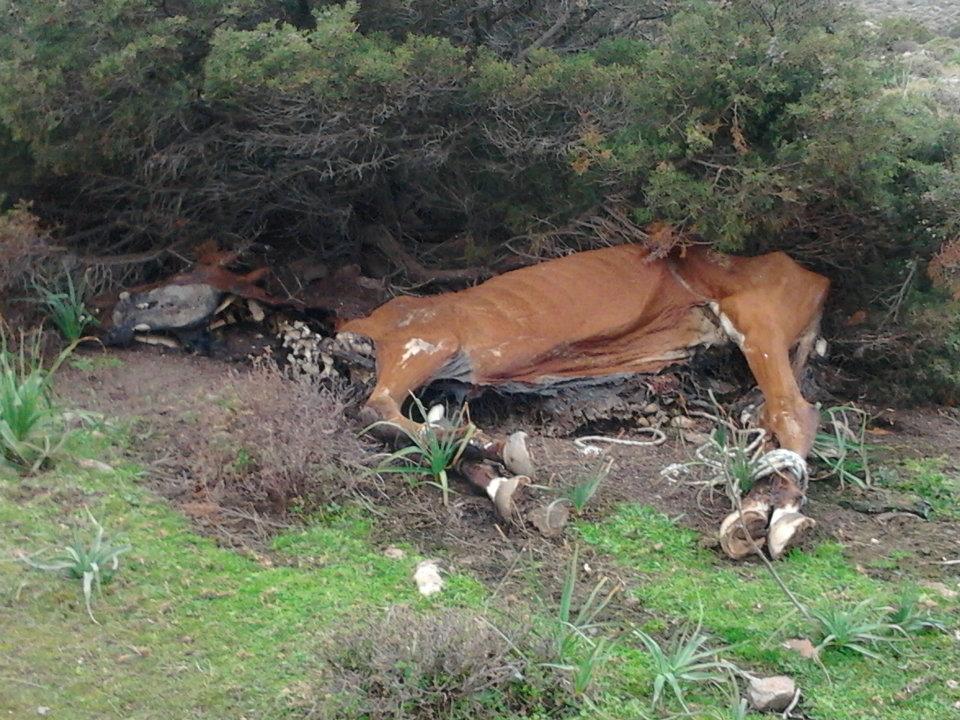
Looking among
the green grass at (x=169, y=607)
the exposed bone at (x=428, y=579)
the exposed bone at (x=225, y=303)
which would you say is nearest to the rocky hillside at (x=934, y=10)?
the exposed bone at (x=225, y=303)

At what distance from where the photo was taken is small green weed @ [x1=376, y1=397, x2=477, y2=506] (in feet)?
17.3

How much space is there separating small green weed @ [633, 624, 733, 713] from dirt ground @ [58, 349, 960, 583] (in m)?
0.90

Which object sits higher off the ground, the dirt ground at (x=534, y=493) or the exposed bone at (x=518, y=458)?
the exposed bone at (x=518, y=458)

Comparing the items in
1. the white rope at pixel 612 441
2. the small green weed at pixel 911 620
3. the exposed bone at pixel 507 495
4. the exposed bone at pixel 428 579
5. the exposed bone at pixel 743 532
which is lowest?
the white rope at pixel 612 441

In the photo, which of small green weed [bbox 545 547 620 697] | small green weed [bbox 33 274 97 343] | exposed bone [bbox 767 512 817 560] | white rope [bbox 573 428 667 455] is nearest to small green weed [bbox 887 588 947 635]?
exposed bone [bbox 767 512 817 560]

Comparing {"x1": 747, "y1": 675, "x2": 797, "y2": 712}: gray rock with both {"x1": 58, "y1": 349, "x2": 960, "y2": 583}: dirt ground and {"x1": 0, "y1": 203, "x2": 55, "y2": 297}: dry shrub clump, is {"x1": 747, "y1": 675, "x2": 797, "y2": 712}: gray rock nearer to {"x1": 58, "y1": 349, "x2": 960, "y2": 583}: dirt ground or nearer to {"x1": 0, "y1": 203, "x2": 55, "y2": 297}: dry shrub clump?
{"x1": 58, "y1": 349, "x2": 960, "y2": 583}: dirt ground

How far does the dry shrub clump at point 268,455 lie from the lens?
4.91m

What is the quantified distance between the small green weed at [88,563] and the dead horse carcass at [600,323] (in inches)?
78.5

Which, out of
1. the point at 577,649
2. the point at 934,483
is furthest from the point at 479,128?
the point at 577,649

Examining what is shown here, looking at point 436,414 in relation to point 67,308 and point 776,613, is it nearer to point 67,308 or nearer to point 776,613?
point 776,613

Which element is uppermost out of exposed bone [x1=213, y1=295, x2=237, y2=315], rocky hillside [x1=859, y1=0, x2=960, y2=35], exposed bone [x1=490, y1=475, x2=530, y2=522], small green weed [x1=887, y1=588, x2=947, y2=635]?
small green weed [x1=887, y1=588, x2=947, y2=635]

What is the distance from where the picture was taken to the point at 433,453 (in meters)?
5.29

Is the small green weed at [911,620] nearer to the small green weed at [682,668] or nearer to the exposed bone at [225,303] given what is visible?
the small green weed at [682,668]

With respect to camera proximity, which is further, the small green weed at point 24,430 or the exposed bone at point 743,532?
the small green weed at point 24,430
